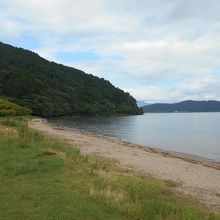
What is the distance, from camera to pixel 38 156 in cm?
1703

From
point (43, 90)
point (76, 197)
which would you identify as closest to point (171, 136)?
point (76, 197)

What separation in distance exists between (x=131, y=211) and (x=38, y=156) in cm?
850

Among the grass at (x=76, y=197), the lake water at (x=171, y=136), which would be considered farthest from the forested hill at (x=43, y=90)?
the grass at (x=76, y=197)

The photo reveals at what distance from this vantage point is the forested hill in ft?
427

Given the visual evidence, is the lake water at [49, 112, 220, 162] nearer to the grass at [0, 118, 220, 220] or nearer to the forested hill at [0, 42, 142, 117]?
the grass at [0, 118, 220, 220]

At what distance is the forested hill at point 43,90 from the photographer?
130 metres

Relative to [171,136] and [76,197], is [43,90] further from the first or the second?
[76,197]

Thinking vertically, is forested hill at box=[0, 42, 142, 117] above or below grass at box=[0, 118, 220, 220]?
above

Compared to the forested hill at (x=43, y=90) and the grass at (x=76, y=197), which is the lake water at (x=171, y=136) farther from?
the forested hill at (x=43, y=90)

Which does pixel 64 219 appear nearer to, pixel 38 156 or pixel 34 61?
pixel 38 156

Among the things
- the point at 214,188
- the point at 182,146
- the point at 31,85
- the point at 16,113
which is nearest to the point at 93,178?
the point at 214,188

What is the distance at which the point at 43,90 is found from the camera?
500 ft

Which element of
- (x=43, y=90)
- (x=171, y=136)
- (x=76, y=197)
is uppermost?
(x=43, y=90)

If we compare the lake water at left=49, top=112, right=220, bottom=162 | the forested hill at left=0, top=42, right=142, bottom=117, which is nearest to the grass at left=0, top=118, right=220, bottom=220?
the lake water at left=49, top=112, right=220, bottom=162
